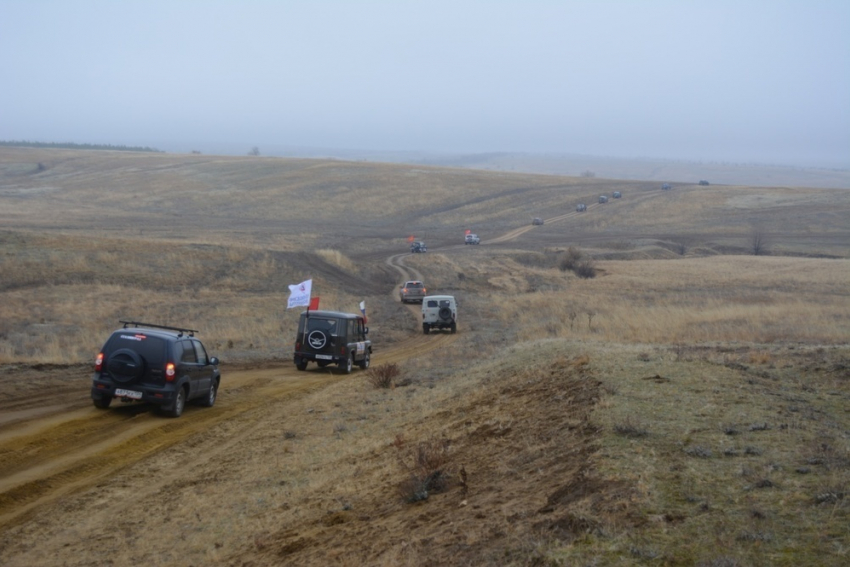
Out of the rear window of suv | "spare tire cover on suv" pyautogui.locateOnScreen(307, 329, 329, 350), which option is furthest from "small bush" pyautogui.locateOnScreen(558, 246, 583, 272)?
the rear window of suv

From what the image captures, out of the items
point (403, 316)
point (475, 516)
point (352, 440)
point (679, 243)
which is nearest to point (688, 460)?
point (475, 516)

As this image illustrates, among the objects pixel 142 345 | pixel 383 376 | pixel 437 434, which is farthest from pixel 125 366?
pixel 383 376

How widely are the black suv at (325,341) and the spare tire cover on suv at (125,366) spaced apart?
28.5ft

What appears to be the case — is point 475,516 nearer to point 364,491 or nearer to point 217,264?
point 364,491

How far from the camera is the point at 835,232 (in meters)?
87.0

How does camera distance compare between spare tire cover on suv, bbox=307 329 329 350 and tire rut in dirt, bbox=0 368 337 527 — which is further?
spare tire cover on suv, bbox=307 329 329 350

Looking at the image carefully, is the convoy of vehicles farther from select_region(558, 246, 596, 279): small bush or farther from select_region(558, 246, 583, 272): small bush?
select_region(558, 246, 583, 272): small bush

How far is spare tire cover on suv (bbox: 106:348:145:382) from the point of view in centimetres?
1479

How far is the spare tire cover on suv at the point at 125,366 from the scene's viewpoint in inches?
582

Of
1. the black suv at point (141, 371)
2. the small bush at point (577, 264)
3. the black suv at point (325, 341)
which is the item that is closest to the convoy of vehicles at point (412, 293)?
the small bush at point (577, 264)

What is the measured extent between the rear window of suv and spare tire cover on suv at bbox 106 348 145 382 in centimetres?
13

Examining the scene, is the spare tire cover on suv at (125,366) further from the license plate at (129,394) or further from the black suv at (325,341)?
the black suv at (325,341)

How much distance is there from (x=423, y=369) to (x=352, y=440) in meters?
9.19

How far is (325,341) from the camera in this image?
23.5m
